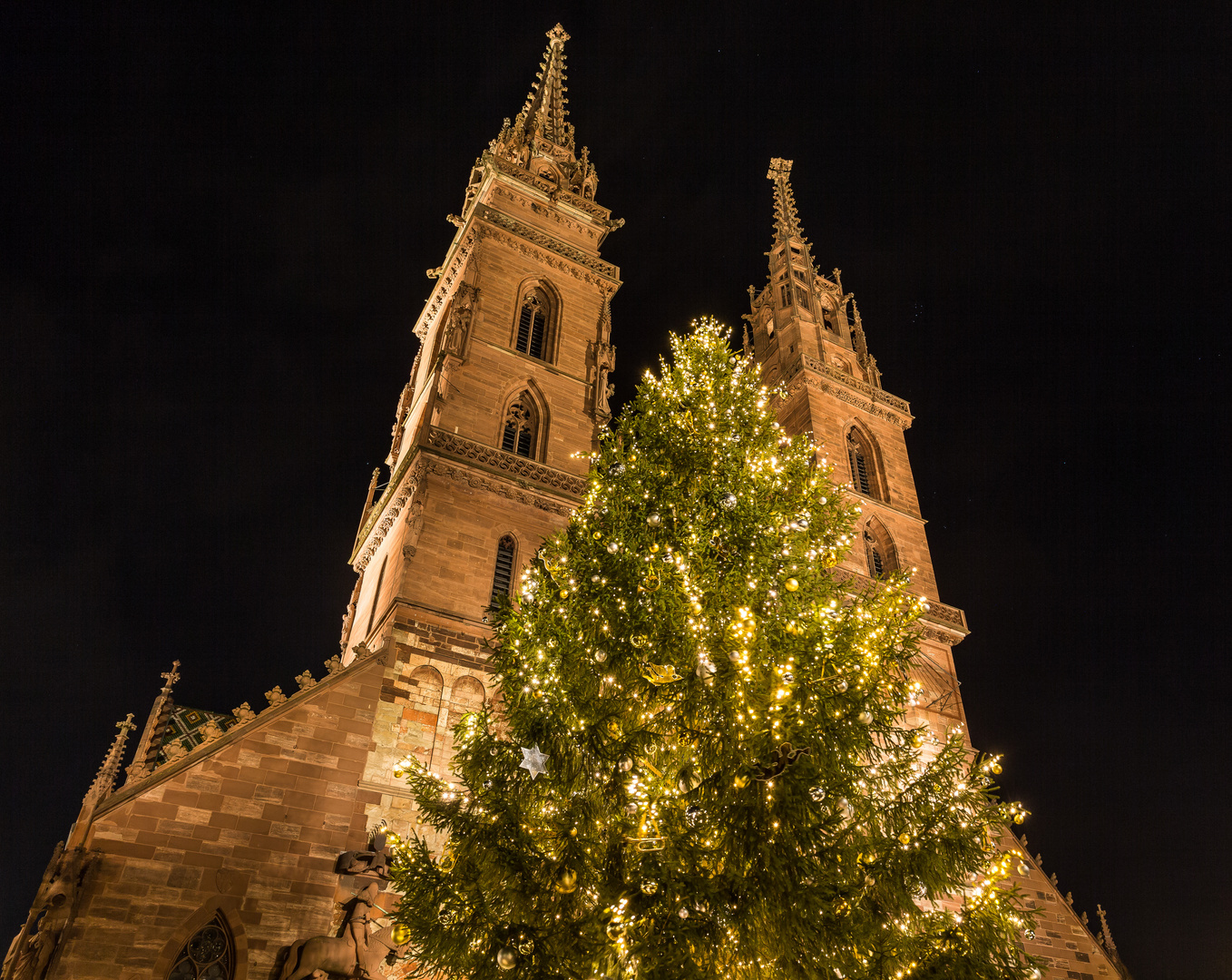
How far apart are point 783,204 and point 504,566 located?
31.5 meters

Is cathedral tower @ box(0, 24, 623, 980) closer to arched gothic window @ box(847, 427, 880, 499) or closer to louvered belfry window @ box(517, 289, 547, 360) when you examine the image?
louvered belfry window @ box(517, 289, 547, 360)

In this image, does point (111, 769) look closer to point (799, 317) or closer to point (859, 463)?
point (859, 463)

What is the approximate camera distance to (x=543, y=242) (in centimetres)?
2628

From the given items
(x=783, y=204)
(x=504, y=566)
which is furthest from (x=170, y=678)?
(x=783, y=204)

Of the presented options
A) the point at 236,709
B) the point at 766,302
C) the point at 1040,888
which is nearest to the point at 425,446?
the point at 236,709

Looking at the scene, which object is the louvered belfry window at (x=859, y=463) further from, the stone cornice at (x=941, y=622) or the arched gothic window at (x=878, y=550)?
the stone cornice at (x=941, y=622)

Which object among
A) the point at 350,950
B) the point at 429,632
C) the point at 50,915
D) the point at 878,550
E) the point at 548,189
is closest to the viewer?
the point at 50,915

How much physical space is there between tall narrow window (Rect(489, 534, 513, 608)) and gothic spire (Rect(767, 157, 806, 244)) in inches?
1055

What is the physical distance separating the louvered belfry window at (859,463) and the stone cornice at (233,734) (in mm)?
17808

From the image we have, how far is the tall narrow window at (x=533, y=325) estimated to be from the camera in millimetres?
24125

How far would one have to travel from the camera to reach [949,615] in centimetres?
2450

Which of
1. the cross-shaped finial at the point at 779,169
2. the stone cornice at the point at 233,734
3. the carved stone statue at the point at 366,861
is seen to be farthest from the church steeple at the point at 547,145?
the carved stone statue at the point at 366,861

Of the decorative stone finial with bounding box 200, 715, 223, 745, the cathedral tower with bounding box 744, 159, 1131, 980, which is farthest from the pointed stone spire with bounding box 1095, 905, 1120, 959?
the decorative stone finial with bounding box 200, 715, 223, 745

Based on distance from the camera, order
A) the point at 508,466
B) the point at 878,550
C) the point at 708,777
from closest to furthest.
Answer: the point at 708,777
the point at 508,466
the point at 878,550
